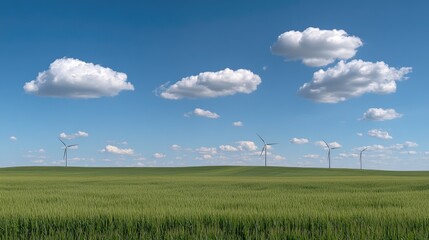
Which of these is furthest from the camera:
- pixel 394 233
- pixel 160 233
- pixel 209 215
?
pixel 209 215

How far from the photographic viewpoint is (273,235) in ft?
30.8

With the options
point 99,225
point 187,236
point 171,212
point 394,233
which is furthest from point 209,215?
point 394,233

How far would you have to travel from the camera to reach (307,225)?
35.4 feet

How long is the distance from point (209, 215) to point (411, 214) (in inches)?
217

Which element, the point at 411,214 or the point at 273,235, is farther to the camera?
the point at 411,214

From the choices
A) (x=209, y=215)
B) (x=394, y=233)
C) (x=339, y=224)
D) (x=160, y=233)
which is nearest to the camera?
(x=394, y=233)

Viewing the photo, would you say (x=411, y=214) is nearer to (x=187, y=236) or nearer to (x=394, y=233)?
(x=394, y=233)

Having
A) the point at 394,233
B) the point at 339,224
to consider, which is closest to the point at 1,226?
the point at 339,224

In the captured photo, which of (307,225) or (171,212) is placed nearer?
(307,225)

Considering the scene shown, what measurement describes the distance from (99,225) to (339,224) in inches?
239

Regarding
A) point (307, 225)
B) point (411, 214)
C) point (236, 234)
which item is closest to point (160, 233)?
point (236, 234)

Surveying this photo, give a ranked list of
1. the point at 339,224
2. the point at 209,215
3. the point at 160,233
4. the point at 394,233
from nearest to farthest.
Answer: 1. the point at 394,233
2. the point at 160,233
3. the point at 339,224
4. the point at 209,215

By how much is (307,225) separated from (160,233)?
3643mm

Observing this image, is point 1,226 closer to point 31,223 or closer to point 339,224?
point 31,223
